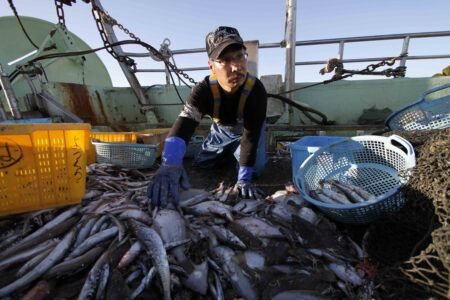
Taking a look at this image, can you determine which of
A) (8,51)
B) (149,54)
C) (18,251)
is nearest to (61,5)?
(149,54)

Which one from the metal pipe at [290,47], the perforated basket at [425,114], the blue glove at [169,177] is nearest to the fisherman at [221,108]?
the blue glove at [169,177]

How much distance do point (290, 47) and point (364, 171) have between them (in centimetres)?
383

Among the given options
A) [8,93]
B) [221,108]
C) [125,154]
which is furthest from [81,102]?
[221,108]

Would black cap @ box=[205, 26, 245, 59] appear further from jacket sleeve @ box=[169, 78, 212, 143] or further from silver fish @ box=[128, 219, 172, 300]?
silver fish @ box=[128, 219, 172, 300]

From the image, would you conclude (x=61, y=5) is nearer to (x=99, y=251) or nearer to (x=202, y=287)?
(x=99, y=251)

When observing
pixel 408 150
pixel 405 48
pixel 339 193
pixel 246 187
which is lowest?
pixel 246 187

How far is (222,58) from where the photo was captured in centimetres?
269

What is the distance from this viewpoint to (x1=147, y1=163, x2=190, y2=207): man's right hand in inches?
99.6

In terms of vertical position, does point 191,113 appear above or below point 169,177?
above

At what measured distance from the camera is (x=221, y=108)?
3.49 metres

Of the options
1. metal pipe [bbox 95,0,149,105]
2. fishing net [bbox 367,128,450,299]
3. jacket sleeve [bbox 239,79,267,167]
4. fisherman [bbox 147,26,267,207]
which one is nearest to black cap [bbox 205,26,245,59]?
fisherman [bbox 147,26,267,207]

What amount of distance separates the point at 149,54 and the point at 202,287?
6124 millimetres

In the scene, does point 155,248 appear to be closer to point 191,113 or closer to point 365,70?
point 191,113

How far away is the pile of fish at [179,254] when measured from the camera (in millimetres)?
1706
